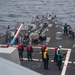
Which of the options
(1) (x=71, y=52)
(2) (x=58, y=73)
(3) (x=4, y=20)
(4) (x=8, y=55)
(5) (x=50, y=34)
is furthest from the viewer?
(3) (x=4, y=20)

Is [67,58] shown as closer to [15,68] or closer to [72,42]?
[72,42]

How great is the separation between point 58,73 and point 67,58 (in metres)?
3.78

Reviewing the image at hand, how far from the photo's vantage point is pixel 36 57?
22.6 meters

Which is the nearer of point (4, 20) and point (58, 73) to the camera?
point (58, 73)

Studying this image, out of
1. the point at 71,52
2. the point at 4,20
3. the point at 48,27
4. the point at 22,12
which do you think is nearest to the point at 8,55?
the point at 71,52

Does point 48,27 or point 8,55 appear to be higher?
point 8,55

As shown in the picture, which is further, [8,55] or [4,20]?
[4,20]

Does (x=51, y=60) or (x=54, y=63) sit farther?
(x=51, y=60)

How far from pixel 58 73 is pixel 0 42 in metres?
11.2

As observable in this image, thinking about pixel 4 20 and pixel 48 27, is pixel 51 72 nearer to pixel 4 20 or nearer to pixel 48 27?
pixel 48 27

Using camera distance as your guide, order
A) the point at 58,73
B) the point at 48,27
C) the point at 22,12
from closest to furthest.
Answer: the point at 58,73 < the point at 48,27 < the point at 22,12

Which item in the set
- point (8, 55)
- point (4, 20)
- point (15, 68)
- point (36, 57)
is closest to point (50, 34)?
point (36, 57)

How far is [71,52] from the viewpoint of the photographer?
24172 millimetres

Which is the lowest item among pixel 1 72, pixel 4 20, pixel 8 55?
pixel 4 20
